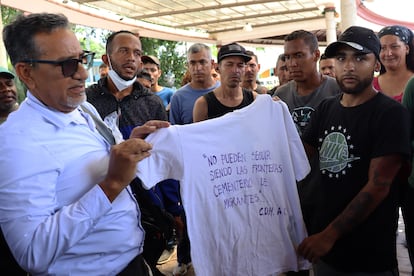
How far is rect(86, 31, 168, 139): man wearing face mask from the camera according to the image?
2.75m

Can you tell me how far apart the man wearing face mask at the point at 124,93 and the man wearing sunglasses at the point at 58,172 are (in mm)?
1092

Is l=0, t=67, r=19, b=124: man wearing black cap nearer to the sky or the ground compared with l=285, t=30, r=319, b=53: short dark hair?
nearer to the ground

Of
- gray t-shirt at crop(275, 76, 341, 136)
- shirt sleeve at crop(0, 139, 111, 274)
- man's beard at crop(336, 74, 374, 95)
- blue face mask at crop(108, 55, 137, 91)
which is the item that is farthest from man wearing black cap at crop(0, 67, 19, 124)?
man's beard at crop(336, 74, 374, 95)

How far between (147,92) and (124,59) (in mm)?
312

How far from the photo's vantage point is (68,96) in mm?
1490

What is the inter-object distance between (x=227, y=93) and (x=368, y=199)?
61.8 inches

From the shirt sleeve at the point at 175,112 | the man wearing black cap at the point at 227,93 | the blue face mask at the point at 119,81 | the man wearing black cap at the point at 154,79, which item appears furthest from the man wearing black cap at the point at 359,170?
the man wearing black cap at the point at 154,79

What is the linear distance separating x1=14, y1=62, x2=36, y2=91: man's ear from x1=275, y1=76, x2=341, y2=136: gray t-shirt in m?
1.77

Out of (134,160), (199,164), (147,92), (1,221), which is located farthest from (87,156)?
(147,92)

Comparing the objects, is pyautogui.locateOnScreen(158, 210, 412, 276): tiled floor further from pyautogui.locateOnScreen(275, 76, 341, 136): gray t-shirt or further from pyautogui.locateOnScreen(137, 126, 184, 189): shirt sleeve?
pyautogui.locateOnScreen(137, 126, 184, 189): shirt sleeve

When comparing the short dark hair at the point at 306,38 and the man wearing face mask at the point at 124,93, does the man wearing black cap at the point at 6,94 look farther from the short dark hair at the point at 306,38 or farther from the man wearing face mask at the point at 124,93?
the short dark hair at the point at 306,38

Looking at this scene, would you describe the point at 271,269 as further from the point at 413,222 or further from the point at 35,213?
the point at 35,213

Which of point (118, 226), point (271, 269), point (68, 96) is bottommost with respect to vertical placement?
point (271, 269)

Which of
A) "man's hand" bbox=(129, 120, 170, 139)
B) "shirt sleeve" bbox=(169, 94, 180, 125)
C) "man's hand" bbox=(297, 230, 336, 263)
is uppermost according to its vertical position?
"shirt sleeve" bbox=(169, 94, 180, 125)
